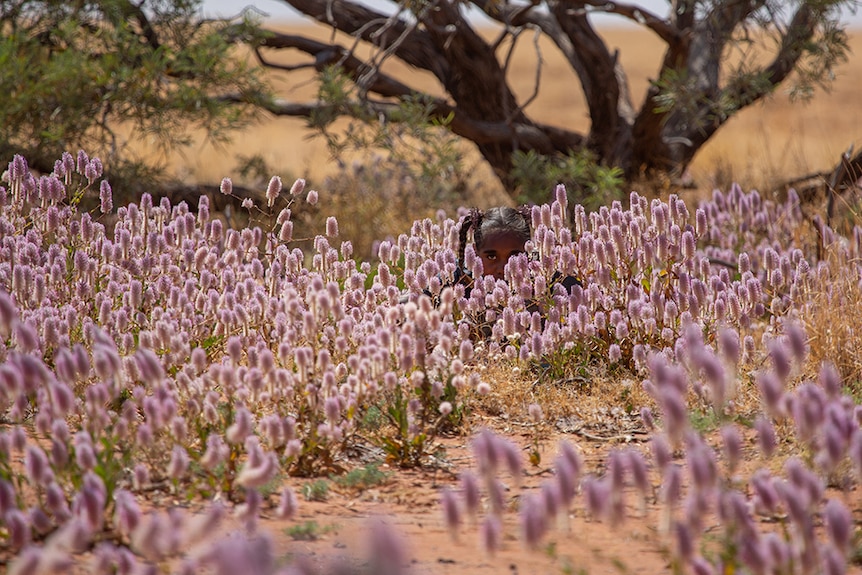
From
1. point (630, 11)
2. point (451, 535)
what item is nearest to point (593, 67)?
point (630, 11)

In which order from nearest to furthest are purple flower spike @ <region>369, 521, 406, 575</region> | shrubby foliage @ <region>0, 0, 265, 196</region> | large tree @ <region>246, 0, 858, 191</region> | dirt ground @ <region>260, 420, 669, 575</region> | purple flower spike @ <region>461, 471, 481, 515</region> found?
purple flower spike @ <region>369, 521, 406, 575</region>
purple flower spike @ <region>461, 471, 481, 515</region>
dirt ground @ <region>260, 420, 669, 575</region>
shrubby foliage @ <region>0, 0, 265, 196</region>
large tree @ <region>246, 0, 858, 191</region>

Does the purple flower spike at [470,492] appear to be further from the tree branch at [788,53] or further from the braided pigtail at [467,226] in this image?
the tree branch at [788,53]

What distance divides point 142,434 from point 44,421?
0.90ft

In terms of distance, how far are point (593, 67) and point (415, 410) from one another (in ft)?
24.1

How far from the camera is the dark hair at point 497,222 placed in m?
5.55

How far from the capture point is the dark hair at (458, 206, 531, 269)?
5555 mm

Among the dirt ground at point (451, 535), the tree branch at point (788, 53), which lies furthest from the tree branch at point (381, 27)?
the dirt ground at point (451, 535)

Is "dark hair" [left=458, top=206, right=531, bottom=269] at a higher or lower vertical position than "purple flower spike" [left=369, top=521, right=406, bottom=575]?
higher

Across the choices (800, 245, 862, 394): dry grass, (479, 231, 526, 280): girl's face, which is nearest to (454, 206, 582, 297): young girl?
(479, 231, 526, 280): girl's face

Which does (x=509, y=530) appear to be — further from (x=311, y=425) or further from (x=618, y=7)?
(x=618, y=7)

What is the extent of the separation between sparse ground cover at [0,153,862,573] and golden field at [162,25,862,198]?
12.7 ft

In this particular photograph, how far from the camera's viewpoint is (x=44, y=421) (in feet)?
9.63

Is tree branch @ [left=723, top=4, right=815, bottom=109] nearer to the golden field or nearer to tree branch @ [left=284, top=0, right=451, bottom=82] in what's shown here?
the golden field

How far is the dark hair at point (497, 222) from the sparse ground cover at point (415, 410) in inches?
17.7
